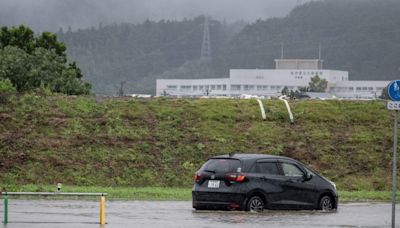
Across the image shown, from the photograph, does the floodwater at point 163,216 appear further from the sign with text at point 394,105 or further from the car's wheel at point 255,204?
the sign with text at point 394,105

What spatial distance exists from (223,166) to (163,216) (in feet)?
8.05

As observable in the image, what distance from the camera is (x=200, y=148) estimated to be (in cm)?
4475

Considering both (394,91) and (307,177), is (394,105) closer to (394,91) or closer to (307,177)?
(394,91)

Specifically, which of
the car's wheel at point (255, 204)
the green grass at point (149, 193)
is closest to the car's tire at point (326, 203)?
the car's wheel at point (255, 204)

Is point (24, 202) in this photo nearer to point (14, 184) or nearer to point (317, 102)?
point (14, 184)

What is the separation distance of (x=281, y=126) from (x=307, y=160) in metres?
4.19

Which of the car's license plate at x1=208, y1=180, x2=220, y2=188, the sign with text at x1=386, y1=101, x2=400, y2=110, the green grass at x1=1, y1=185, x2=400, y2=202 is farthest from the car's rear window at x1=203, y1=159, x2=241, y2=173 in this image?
the green grass at x1=1, y1=185, x2=400, y2=202

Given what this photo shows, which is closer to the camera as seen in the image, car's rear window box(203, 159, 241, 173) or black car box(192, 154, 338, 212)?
black car box(192, 154, 338, 212)

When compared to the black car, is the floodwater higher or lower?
lower

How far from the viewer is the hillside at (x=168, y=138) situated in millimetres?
41531

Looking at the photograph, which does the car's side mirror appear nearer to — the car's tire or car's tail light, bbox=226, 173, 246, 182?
the car's tire

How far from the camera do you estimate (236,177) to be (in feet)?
87.0

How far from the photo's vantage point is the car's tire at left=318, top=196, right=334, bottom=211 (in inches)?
1122

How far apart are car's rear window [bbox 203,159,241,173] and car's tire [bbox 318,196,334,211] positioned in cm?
307
